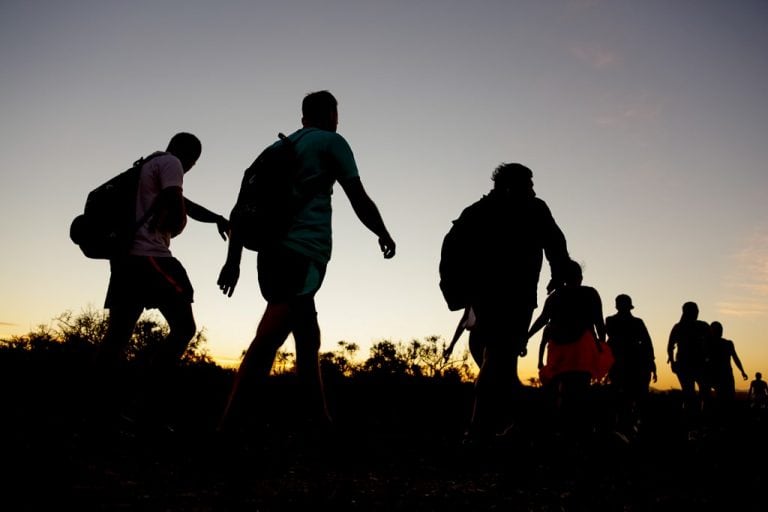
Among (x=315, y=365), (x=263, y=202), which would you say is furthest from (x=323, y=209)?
(x=315, y=365)

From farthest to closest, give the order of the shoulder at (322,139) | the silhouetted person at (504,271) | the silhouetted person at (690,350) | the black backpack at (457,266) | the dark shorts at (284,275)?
1. the silhouetted person at (690,350)
2. the black backpack at (457,266)
3. the silhouetted person at (504,271)
4. the shoulder at (322,139)
5. the dark shorts at (284,275)

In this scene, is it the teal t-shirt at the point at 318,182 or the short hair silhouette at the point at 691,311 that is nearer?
the teal t-shirt at the point at 318,182

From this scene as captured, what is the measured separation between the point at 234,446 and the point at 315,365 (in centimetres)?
73

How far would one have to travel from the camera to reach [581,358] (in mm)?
5488

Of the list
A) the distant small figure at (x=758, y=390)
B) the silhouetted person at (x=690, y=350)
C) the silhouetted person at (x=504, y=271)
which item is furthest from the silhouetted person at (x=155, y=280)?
the distant small figure at (x=758, y=390)

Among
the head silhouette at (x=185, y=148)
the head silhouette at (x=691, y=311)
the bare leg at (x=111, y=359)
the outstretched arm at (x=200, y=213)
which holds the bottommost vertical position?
the bare leg at (x=111, y=359)

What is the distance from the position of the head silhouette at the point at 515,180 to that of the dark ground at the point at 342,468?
198cm

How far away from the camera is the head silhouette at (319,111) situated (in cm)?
368

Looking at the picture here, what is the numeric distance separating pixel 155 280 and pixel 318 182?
146 cm

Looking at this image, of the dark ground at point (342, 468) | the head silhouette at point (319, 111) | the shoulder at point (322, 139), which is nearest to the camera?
the dark ground at point (342, 468)

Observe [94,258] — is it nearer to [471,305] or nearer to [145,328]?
[471,305]

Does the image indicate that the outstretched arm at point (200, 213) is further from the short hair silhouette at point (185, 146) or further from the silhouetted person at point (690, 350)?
the silhouetted person at point (690, 350)

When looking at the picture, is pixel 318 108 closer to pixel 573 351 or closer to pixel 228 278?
pixel 228 278

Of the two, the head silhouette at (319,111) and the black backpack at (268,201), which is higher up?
the head silhouette at (319,111)
